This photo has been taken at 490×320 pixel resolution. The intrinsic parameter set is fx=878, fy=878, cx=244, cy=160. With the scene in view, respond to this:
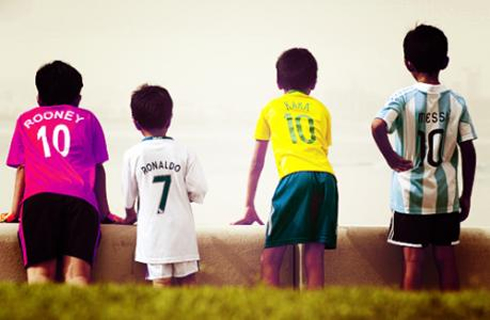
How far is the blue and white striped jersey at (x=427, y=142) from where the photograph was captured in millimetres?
5508

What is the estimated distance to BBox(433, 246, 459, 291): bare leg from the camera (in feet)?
18.5

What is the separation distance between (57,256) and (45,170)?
0.55 metres

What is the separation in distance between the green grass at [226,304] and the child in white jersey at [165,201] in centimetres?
135

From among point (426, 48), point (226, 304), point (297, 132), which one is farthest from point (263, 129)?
point (226, 304)

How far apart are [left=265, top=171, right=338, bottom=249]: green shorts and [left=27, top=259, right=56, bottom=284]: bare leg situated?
1382 mm

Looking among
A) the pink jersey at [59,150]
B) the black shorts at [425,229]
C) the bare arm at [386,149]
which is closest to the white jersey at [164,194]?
the pink jersey at [59,150]

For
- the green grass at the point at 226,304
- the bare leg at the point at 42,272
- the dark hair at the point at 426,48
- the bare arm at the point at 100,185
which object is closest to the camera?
the green grass at the point at 226,304

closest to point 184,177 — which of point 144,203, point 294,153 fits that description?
point 144,203

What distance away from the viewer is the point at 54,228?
552cm

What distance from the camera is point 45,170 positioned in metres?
5.59

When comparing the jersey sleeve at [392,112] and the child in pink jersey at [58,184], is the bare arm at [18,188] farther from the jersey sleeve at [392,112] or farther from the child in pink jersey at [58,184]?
the jersey sleeve at [392,112]

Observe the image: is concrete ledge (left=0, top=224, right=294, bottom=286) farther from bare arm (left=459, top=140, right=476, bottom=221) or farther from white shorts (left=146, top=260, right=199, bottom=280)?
bare arm (left=459, top=140, right=476, bottom=221)

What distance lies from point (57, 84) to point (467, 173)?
2774 mm

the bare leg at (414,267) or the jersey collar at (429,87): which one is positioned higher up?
the jersey collar at (429,87)
